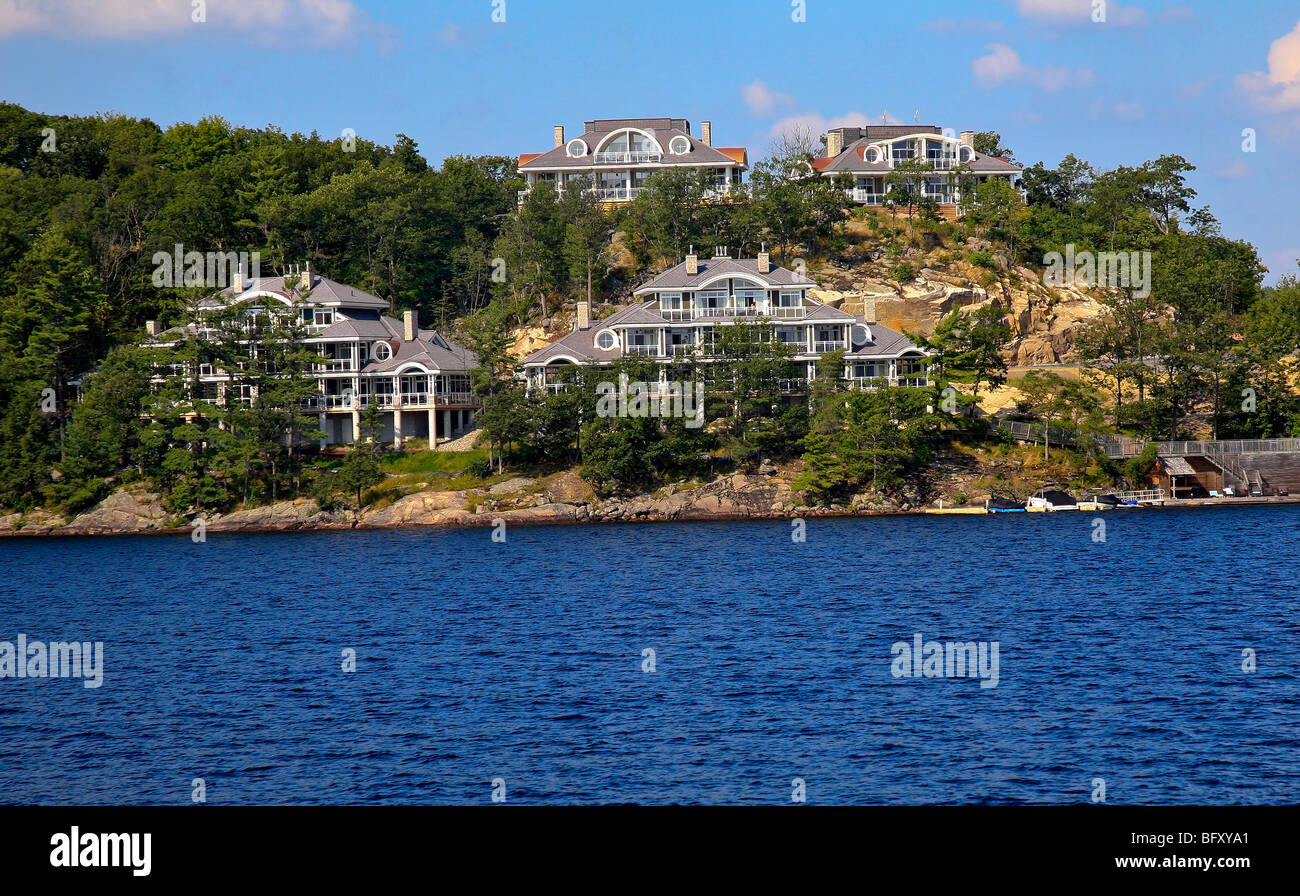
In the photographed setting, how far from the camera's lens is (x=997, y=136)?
121m

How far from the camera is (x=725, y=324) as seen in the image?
89375 mm

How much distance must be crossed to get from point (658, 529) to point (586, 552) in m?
10.8

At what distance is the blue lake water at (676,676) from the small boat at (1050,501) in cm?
983

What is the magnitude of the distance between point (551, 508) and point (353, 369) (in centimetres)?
2182

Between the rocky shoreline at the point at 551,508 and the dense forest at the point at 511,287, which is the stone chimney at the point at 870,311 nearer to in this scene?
the dense forest at the point at 511,287

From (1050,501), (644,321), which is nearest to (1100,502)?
(1050,501)

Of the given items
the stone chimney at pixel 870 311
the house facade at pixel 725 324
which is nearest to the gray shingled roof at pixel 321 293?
the house facade at pixel 725 324

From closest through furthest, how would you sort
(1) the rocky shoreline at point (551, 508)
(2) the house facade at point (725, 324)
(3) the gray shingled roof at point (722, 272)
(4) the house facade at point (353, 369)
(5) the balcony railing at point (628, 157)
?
1. (1) the rocky shoreline at point (551, 508)
2. (2) the house facade at point (725, 324)
3. (4) the house facade at point (353, 369)
4. (3) the gray shingled roof at point (722, 272)
5. (5) the balcony railing at point (628, 157)

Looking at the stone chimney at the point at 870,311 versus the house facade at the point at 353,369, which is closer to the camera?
the house facade at the point at 353,369

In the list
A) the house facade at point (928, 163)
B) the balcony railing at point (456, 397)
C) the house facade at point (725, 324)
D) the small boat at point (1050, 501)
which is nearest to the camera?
the small boat at point (1050, 501)

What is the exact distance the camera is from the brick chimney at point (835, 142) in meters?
126

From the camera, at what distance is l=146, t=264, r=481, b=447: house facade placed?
3573 inches

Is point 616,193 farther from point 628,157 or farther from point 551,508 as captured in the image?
point 551,508
